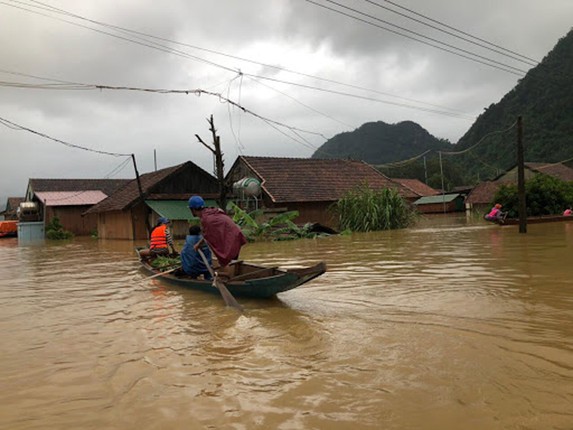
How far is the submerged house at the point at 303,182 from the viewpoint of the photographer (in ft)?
86.3

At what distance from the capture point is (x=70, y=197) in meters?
37.2

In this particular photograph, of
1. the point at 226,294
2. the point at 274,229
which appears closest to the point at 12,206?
the point at 274,229

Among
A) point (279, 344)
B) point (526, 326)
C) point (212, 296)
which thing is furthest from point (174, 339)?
point (526, 326)

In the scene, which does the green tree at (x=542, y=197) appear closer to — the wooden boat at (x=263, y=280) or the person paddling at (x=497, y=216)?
the person paddling at (x=497, y=216)

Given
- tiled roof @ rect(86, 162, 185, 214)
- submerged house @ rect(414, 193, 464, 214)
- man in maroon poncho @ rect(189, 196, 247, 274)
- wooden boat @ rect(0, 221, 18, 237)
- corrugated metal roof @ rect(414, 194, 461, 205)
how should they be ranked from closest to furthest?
man in maroon poncho @ rect(189, 196, 247, 274) < tiled roof @ rect(86, 162, 185, 214) < wooden boat @ rect(0, 221, 18, 237) < corrugated metal roof @ rect(414, 194, 461, 205) < submerged house @ rect(414, 193, 464, 214)

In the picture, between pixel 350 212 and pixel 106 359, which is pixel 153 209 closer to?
pixel 350 212

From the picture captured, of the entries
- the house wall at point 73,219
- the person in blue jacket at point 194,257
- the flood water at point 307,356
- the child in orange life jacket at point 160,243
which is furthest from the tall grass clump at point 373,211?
the house wall at point 73,219

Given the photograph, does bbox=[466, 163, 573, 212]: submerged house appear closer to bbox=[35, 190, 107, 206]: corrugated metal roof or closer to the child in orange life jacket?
bbox=[35, 190, 107, 206]: corrugated metal roof

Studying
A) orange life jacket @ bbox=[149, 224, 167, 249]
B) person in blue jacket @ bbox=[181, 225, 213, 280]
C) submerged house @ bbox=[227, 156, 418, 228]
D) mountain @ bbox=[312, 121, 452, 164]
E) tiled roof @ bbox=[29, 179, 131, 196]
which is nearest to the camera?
person in blue jacket @ bbox=[181, 225, 213, 280]

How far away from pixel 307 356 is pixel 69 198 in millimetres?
36537

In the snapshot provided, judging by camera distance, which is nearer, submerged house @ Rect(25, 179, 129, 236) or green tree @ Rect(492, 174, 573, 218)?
green tree @ Rect(492, 174, 573, 218)

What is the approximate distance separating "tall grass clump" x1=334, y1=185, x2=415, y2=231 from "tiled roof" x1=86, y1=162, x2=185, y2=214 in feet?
31.7

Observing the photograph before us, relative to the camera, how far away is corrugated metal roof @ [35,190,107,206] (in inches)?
1401

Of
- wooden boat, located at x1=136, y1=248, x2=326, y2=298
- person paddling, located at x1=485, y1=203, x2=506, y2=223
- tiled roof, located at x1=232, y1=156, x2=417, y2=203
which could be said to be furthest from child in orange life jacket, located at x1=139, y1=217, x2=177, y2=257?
person paddling, located at x1=485, y1=203, x2=506, y2=223
